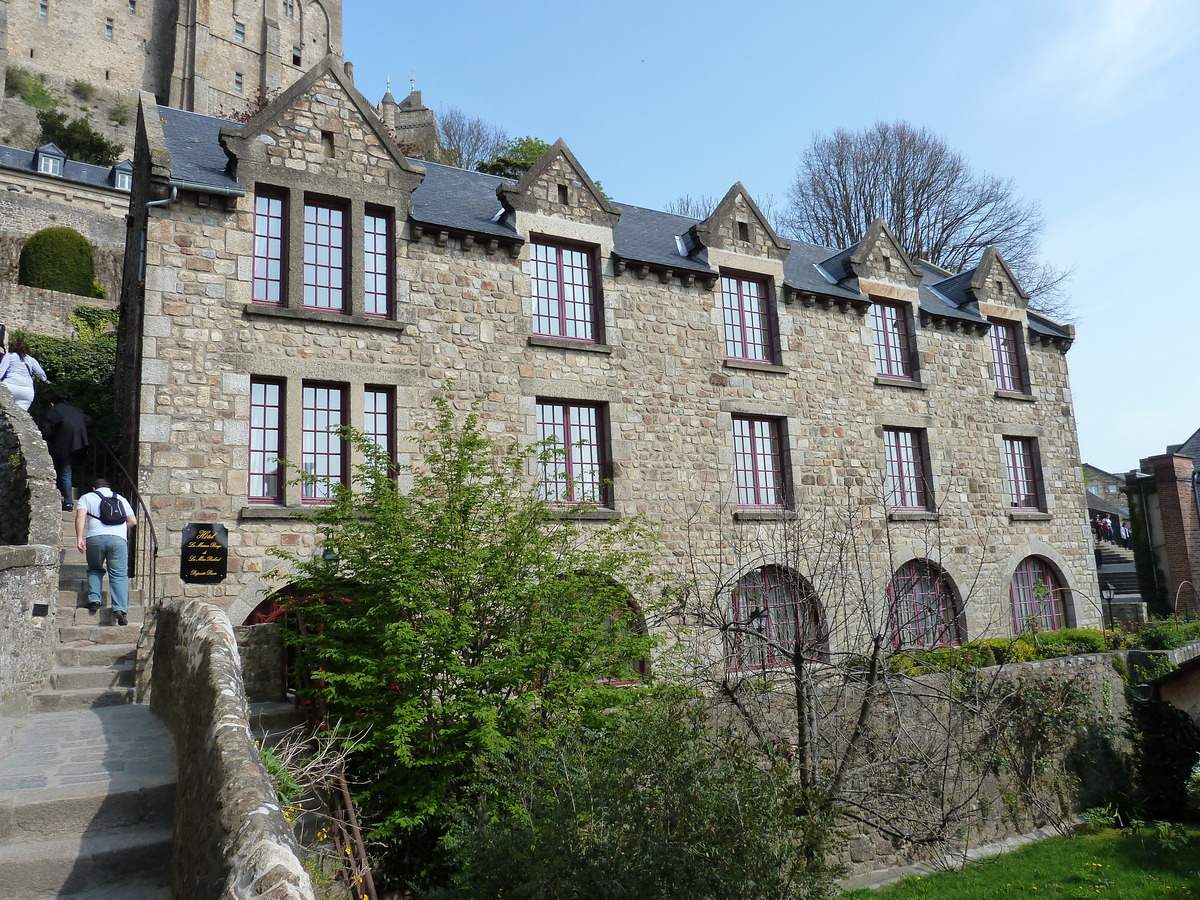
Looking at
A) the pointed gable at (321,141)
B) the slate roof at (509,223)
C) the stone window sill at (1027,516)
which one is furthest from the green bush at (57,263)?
the stone window sill at (1027,516)

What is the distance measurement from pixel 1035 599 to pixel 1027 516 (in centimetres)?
161

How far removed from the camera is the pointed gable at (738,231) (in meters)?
14.0

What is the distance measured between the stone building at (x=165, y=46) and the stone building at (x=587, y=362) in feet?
145

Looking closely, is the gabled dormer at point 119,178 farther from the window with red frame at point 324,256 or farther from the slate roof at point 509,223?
the window with red frame at point 324,256

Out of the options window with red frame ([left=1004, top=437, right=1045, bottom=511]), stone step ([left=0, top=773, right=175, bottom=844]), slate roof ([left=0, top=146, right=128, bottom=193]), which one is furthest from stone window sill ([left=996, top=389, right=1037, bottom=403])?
slate roof ([left=0, top=146, right=128, bottom=193])

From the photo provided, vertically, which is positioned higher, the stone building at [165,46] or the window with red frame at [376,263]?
the stone building at [165,46]

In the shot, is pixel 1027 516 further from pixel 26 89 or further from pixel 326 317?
pixel 26 89

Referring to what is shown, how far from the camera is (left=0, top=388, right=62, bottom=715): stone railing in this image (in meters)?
5.98

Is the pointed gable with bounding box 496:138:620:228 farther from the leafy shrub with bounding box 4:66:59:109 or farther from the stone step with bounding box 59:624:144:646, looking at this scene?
the leafy shrub with bounding box 4:66:59:109

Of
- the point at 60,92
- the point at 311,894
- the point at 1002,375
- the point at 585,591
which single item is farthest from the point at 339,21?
the point at 311,894

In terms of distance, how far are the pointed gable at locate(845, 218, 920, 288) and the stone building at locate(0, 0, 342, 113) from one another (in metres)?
44.5

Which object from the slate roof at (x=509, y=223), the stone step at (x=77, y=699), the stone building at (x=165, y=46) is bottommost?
the stone step at (x=77, y=699)

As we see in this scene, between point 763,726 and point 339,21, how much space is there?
63188 millimetres

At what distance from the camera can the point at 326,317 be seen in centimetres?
1067
